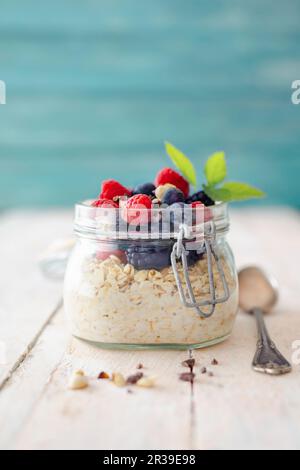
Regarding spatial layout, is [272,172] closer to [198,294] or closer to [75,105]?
[75,105]

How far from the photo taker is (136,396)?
813 millimetres

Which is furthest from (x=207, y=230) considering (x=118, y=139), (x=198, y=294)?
(x=118, y=139)

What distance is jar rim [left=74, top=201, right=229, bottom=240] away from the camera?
3.06ft

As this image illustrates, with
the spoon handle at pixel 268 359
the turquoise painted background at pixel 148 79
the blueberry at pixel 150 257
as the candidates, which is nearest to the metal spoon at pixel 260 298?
the spoon handle at pixel 268 359

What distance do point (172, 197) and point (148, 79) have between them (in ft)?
7.57

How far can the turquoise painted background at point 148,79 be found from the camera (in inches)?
123

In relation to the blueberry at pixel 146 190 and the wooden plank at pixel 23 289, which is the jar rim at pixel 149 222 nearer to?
the blueberry at pixel 146 190

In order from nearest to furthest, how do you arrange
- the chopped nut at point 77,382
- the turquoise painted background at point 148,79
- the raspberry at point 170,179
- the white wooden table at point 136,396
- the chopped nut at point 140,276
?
the white wooden table at point 136,396
the chopped nut at point 77,382
the chopped nut at point 140,276
the raspberry at point 170,179
the turquoise painted background at point 148,79

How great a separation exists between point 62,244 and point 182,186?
0.59 metres

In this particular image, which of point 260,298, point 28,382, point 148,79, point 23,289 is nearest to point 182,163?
point 260,298

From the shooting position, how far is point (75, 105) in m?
3.16

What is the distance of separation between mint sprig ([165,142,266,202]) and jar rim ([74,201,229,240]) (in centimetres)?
7

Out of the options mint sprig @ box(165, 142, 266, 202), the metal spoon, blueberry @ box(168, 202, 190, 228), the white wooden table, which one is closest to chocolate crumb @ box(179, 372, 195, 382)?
the white wooden table
